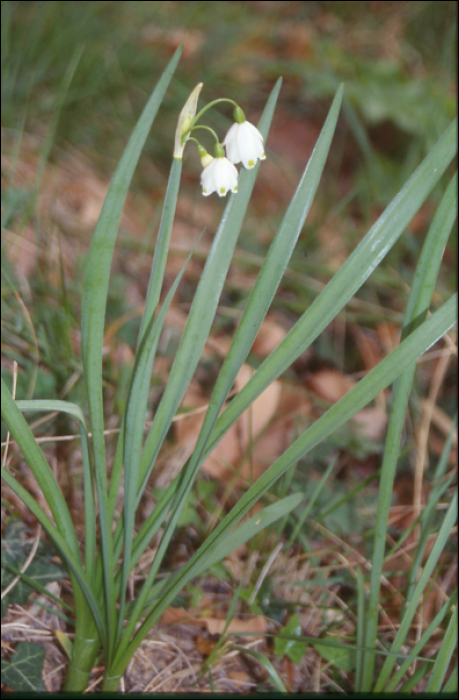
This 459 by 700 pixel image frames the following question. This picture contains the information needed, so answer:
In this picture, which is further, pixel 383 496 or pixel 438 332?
pixel 383 496

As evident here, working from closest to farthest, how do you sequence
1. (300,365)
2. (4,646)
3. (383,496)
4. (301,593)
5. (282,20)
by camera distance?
(383,496) < (4,646) < (301,593) < (300,365) < (282,20)

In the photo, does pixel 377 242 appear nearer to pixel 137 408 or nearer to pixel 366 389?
pixel 366 389

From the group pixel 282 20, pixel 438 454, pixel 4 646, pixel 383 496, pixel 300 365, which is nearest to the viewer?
pixel 383 496

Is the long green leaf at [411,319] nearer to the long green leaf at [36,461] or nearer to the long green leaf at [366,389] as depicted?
the long green leaf at [366,389]

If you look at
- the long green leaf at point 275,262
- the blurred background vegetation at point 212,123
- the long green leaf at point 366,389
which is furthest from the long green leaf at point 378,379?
the blurred background vegetation at point 212,123

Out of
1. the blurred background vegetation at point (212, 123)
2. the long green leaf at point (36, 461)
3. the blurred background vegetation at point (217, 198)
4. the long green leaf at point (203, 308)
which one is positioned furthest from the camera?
the blurred background vegetation at point (212, 123)

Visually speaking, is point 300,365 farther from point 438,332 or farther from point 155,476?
point 438,332

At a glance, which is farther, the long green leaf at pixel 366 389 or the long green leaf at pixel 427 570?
the long green leaf at pixel 427 570

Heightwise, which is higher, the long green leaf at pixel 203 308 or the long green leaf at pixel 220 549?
the long green leaf at pixel 203 308

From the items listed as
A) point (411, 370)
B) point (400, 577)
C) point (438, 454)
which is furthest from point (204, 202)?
point (411, 370)
